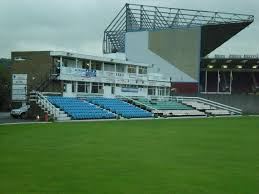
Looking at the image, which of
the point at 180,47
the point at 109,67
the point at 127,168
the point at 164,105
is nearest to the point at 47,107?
the point at 109,67

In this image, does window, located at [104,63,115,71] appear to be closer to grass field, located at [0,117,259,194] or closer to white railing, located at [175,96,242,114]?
white railing, located at [175,96,242,114]

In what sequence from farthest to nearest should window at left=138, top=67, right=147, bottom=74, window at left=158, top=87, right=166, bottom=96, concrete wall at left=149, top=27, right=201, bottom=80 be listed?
concrete wall at left=149, top=27, right=201, bottom=80
window at left=158, top=87, right=166, bottom=96
window at left=138, top=67, right=147, bottom=74

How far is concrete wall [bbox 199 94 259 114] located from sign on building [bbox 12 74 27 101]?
37.1 metres

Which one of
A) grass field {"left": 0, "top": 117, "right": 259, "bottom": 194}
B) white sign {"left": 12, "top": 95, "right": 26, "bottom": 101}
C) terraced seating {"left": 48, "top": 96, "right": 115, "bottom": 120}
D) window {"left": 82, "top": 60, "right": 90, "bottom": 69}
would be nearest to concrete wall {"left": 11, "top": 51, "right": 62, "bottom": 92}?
white sign {"left": 12, "top": 95, "right": 26, "bottom": 101}

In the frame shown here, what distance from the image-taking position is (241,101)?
83500 mm

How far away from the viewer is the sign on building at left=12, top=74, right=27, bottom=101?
54.2 m

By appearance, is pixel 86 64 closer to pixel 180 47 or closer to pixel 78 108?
pixel 78 108

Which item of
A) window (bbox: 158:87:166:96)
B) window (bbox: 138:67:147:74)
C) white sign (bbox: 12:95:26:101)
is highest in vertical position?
window (bbox: 138:67:147:74)

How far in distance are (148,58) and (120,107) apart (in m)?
36.1

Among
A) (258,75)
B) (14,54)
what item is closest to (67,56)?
(14,54)

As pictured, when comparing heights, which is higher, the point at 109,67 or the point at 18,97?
the point at 109,67

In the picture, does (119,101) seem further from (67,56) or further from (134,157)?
(134,157)

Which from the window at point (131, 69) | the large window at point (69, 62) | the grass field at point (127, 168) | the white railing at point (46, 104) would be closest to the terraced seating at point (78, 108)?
the white railing at point (46, 104)

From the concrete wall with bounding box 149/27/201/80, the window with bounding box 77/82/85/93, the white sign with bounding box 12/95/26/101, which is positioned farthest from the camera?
the concrete wall with bounding box 149/27/201/80
